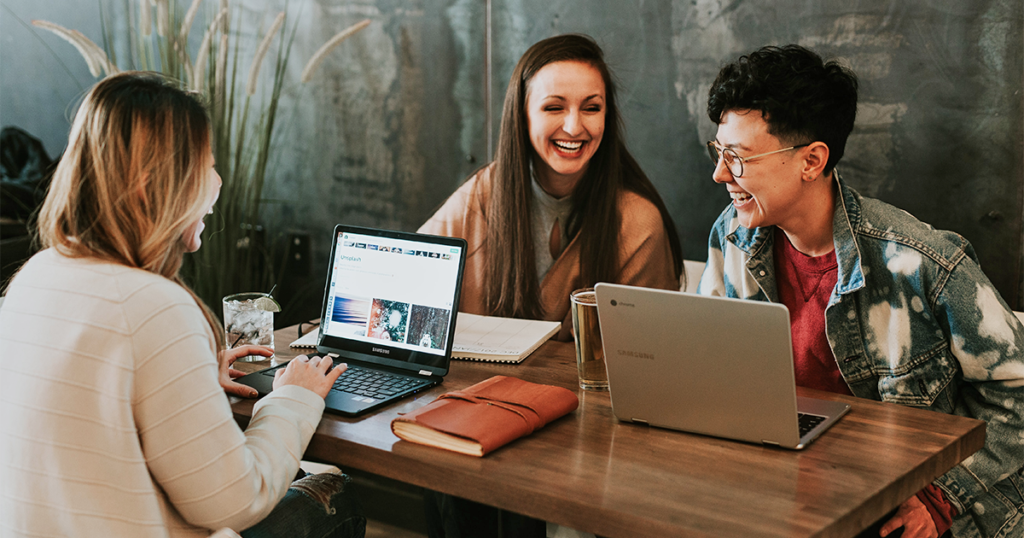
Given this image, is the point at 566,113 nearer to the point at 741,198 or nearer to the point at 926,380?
the point at 741,198

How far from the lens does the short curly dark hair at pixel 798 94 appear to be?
1639 mm

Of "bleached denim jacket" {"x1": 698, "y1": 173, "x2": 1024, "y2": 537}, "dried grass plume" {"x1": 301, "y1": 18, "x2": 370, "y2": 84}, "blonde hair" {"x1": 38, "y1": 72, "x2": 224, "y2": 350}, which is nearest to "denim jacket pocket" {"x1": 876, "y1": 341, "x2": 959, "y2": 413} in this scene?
"bleached denim jacket" {"x1": 698, "y1": 173, "x2": 1024, "y2": 537}

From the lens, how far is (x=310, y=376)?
1.42 m

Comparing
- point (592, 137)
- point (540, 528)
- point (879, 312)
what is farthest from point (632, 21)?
point (540, 528)

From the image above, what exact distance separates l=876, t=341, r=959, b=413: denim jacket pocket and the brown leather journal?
0.60 m

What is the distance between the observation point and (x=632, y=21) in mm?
2627

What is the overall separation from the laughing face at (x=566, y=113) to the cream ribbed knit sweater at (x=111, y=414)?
48.7 inches

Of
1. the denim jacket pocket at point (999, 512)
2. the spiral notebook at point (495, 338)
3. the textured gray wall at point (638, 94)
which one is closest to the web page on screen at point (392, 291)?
the spiral notebook at point (495, 338)

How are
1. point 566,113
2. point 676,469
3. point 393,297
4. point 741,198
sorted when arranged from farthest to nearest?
point 566,113, point 741,198, point 393,297, point 676,469

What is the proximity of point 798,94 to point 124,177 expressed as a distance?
1.19 metres

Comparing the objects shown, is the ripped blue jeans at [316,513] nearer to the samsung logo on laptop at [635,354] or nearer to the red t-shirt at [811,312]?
the samsung logo on laptop at [635,354]

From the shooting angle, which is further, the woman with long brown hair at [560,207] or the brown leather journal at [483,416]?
the woman with long brown hair at [560,207]

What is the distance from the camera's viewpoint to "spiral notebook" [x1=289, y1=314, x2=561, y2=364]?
167 cm

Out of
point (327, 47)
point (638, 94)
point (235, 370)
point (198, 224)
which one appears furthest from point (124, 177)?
point (327, 47)
